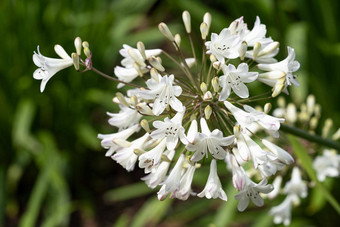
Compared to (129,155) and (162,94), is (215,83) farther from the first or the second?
(129,155)

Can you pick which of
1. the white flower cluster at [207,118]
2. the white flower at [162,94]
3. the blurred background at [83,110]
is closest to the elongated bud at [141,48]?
the white flower cluster at [207,118]

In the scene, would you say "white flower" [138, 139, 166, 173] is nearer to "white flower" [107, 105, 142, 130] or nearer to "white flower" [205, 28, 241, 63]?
"white flower" [107, 105, 142, 130]

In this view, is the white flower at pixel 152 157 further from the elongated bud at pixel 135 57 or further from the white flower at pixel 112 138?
the elongated bud at pixel 135 57

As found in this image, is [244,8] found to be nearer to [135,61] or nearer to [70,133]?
[70,133]

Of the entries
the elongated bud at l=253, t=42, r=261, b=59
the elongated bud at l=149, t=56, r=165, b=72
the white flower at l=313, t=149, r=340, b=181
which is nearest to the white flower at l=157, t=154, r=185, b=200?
the elongated bud at l=149, t=56, r=165, b=72

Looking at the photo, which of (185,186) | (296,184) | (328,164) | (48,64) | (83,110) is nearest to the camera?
(185,186)

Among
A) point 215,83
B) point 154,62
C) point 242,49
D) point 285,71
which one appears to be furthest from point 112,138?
point 285,71

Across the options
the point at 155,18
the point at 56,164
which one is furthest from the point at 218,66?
the point at 155,18

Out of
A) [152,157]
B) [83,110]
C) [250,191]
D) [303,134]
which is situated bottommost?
[83,110]
